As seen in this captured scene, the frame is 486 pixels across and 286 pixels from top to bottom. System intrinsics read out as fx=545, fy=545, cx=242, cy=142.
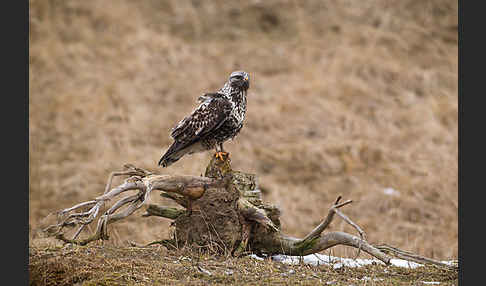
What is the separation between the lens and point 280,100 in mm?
17188

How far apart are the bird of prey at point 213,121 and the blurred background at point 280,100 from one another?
3.90m

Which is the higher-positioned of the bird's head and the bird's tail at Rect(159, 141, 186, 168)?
the bird's head

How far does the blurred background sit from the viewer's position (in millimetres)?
13594

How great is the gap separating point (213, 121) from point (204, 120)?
12 cm

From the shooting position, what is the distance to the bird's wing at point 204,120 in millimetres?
6629

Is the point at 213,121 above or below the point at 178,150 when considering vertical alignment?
above

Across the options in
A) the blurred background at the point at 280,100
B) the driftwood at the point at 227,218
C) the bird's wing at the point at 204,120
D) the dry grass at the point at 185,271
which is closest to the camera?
the dry grass at the point at 185,271

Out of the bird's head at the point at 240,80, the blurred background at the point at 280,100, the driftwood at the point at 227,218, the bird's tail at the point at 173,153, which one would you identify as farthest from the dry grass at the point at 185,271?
the blurred background at the point at 280,100

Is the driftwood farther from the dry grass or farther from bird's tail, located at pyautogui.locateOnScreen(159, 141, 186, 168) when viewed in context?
bird's tail, located at pyautogui.locateOnScreen(159, 141, 186, 168)

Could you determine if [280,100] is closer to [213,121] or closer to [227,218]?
[213,121]

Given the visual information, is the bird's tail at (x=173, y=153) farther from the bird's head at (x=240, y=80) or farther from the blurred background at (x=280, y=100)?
the blurred background at (x=280, y=100)

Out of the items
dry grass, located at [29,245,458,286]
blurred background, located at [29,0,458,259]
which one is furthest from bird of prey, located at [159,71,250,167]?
blurred background, located at [29,0,458,259]

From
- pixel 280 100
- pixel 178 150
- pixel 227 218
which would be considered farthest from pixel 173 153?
pixel 280 100

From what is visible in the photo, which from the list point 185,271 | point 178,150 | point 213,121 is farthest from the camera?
point 178,150
